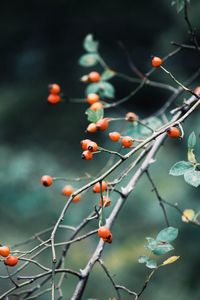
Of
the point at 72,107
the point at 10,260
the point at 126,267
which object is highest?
the point at 72,107

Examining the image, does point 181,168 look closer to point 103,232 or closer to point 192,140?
point 192,140

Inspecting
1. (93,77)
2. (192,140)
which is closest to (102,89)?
(93,77)

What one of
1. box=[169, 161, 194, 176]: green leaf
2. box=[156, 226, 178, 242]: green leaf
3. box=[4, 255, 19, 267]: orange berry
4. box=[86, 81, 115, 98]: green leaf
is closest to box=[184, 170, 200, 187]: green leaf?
box=[169, 161, 194, 176]: green leaf

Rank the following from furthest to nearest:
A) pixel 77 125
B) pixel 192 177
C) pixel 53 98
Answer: pixel 77 125 < pixel 53 98 < pixel 192 177

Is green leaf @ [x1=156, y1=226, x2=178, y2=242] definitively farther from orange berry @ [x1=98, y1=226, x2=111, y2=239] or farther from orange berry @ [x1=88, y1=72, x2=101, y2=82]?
orange berry @ [x1=88, y1=72, x2=101, y2=82]

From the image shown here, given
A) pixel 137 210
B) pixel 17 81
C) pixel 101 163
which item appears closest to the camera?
pixel 137 210

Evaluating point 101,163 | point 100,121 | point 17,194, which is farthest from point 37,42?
point 100,121

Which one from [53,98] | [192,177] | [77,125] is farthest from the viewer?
[77,125]

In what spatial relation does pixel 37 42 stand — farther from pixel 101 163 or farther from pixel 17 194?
pixel 17 194
